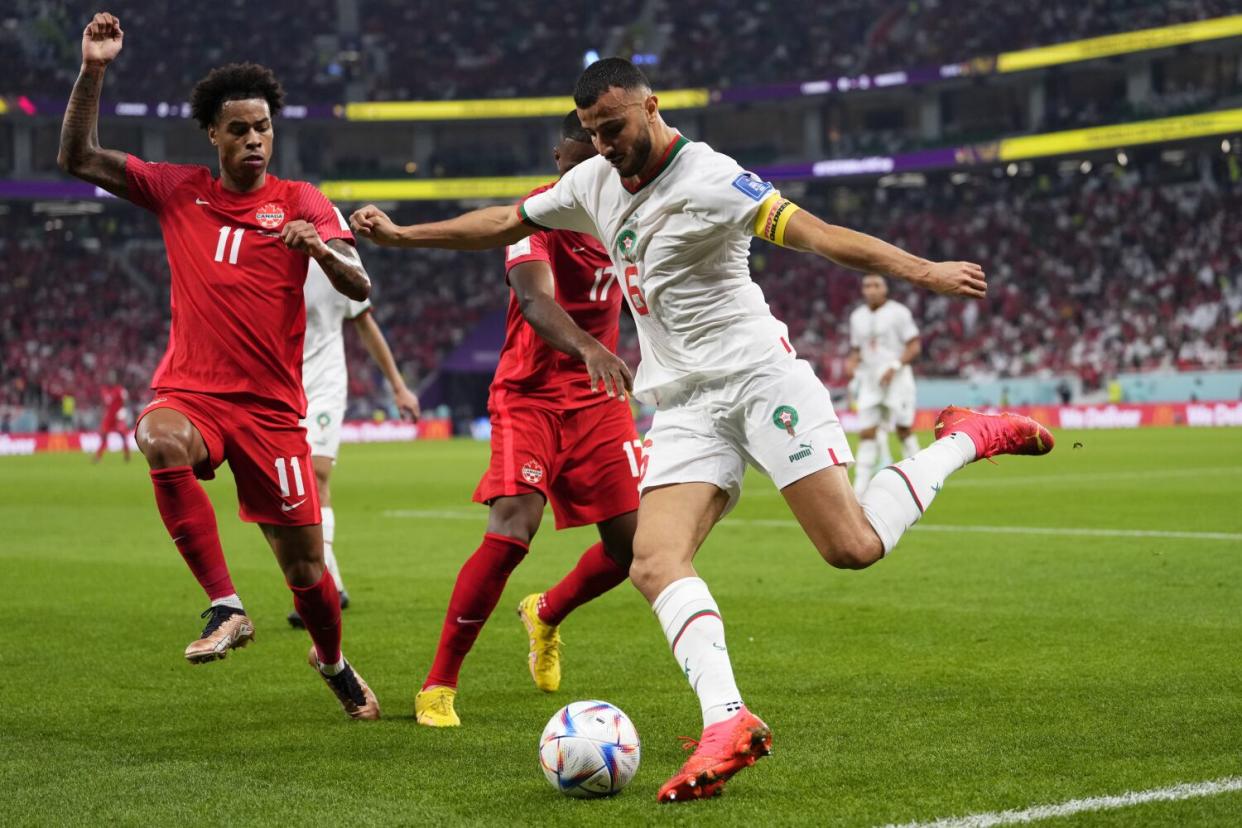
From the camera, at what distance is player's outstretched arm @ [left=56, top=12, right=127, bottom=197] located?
5.51 m

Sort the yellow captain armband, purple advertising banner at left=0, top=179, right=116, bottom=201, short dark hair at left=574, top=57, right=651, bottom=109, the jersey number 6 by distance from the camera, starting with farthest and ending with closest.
→ purple advertising banner at left=0, top=179, right=116, bottom=201
the jersey number 6
short dark hair at left=574, top=57, right=651, bottom=109
the yellow captain armband

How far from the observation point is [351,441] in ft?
141

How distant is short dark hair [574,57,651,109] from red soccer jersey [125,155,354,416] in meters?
1.42

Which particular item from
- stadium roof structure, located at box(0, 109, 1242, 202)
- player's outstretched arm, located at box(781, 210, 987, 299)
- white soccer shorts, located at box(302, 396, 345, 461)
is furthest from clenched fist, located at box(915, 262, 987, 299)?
stadium roof structure, located at box(0, 109, 1242, 202)

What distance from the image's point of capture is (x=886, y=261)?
14.1 ft

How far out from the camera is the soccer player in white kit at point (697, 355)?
4.67 m

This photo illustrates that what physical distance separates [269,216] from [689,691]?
2.58m

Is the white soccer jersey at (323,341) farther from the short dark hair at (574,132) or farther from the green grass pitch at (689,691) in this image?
the short dark hair at (574,132)

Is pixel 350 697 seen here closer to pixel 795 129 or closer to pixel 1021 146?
pixel 1021 146

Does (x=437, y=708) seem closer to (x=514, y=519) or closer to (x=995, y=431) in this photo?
(x=514, y=519)

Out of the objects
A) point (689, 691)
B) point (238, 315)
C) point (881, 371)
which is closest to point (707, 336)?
point (689, 691)

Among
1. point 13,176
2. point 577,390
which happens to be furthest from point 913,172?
point 577,390

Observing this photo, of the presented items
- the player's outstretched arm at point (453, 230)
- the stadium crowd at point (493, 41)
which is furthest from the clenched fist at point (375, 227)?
the stadium crowd at point (493, 41)

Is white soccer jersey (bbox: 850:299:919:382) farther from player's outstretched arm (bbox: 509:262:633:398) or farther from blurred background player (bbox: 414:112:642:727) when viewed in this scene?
player's outstretched arm (bbox: 509:262:633:398)
